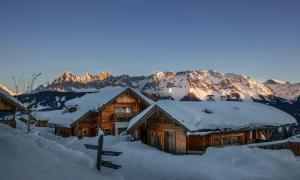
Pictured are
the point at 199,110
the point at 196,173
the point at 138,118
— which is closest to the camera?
the point at 196,173

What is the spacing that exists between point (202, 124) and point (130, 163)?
21.0 ft

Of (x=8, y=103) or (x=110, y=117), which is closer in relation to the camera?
(x=8, y=103)

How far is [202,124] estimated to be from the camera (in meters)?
25.4

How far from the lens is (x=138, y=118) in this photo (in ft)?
103

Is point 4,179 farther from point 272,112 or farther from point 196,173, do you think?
point 272,112

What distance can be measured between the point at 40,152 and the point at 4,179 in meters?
3.33

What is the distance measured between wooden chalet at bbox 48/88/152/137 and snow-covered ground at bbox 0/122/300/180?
48.6ft

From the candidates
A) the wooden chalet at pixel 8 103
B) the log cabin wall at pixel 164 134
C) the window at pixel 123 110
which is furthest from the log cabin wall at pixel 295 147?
the wooden chalet at pixel 8 103

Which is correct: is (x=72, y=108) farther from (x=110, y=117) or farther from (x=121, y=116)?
(x=121, y=116)

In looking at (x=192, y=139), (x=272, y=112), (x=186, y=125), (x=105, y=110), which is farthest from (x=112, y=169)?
(x=105, y=110)

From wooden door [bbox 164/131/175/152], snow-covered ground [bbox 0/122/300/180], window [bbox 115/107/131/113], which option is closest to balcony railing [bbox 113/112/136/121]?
window [bbox 115/107/131/113]

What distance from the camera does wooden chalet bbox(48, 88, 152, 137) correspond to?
41.4 metres

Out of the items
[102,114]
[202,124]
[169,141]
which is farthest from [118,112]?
[202,124]

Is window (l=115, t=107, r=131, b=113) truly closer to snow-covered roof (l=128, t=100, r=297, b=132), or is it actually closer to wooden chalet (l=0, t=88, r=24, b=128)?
snow-covered roof (l=128, t=100, r=297, b=132)
